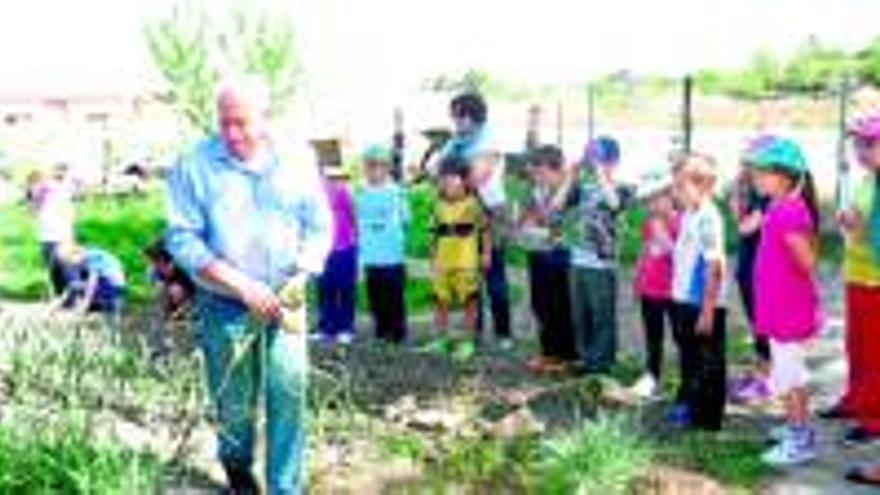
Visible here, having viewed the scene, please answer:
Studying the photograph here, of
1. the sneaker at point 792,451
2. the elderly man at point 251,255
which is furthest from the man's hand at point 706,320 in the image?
the elderly man at point 251,255

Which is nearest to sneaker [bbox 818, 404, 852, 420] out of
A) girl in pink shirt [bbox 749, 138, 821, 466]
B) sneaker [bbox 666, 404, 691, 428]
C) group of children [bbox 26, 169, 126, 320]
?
girl in pink shirt [bbox 749, 138, 821, 466]

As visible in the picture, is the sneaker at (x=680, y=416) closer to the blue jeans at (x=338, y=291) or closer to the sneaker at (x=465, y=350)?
the sneaker at (x=465, y=350)

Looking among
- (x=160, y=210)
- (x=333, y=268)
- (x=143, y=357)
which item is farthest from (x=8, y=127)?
(x=143, y=357)

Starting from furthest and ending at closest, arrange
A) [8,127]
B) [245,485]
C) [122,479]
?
1. [8,127]
2. [245,485]
3. [122,479]

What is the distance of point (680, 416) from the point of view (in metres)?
9.66

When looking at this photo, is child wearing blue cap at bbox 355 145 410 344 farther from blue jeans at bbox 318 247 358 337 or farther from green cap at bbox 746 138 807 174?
green cap at bbox 746 138 807 174

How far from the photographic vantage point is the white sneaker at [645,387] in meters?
10.2

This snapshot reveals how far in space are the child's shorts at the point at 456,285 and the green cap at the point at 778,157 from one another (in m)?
3.59

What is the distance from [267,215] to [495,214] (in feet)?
15.7

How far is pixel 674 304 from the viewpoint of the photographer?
977 centimetres

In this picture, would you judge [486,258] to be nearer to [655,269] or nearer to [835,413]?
[655,269]

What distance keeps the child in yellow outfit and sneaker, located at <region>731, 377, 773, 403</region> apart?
198 centimetres

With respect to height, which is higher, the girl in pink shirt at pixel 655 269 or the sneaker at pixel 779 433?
the girl in pink shirt at pixel 655 269

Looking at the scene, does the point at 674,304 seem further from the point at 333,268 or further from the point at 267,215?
the point at 333,268
